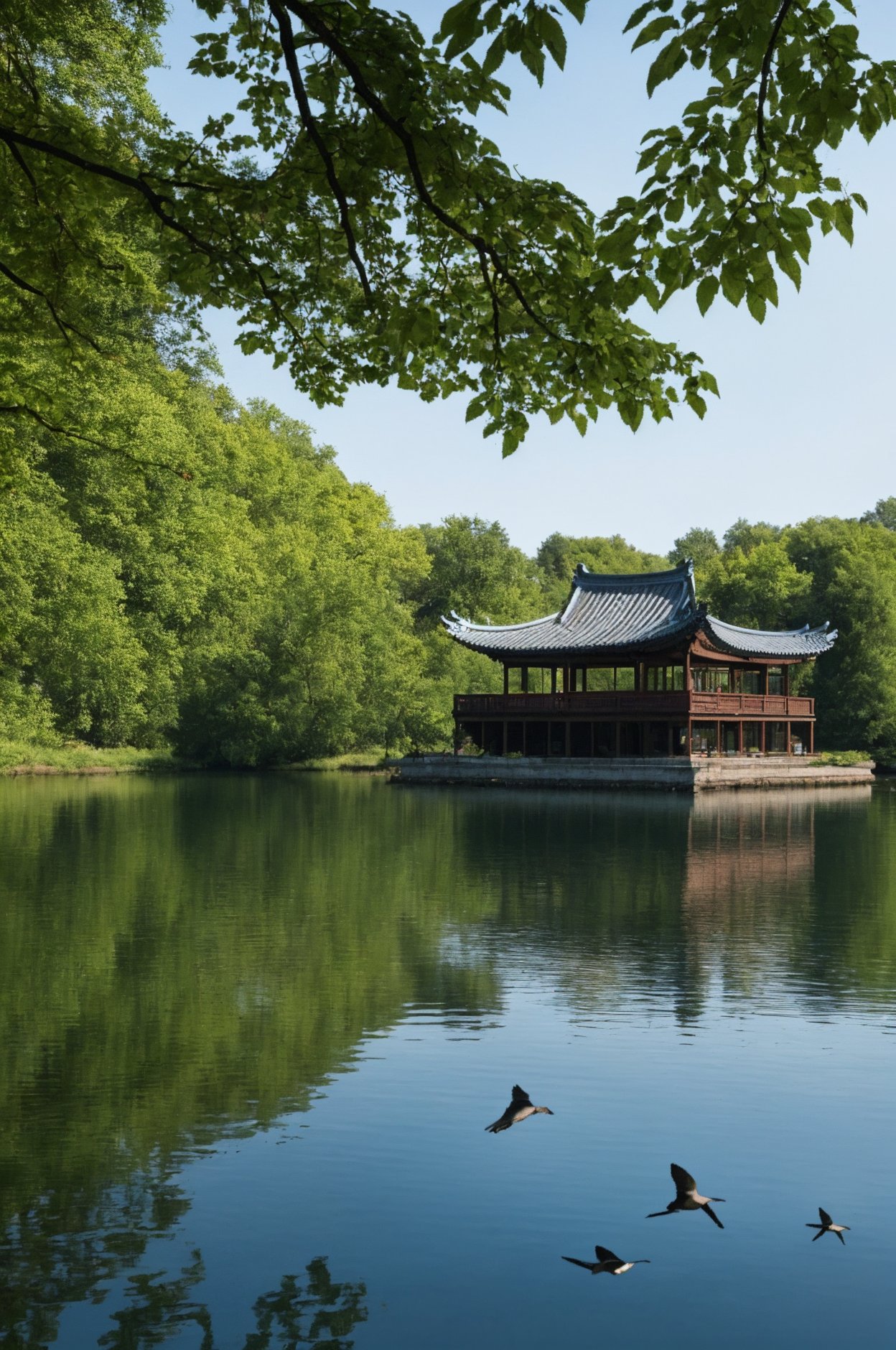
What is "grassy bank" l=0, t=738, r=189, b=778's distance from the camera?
38906mm

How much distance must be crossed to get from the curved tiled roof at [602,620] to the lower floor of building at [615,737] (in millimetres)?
2472

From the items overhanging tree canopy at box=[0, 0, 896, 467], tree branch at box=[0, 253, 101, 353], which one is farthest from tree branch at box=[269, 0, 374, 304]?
tree branch at box=[0, 253, 101, 353]

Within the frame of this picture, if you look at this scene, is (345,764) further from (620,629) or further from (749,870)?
(749,870)

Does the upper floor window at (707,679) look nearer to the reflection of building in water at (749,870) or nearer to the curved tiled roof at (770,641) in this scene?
the curved tiled roof at (770,641)

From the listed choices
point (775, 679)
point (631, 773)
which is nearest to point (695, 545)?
point (775, 679)

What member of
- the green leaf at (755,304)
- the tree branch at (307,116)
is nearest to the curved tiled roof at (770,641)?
the tree branch at (307,116)

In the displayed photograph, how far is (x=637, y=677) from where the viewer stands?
42156 millimetres

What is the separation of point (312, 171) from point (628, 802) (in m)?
27.4

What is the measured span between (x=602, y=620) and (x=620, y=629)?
1.52m

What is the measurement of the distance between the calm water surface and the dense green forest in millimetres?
10463

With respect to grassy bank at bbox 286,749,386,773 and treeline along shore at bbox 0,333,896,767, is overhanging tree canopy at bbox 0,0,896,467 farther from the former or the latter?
grassy bank at bbox 286,749,386,773

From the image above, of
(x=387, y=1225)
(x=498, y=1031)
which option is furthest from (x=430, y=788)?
(x=387, y=1225)

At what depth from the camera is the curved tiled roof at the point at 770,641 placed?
42875 mm

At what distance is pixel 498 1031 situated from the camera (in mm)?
8555
